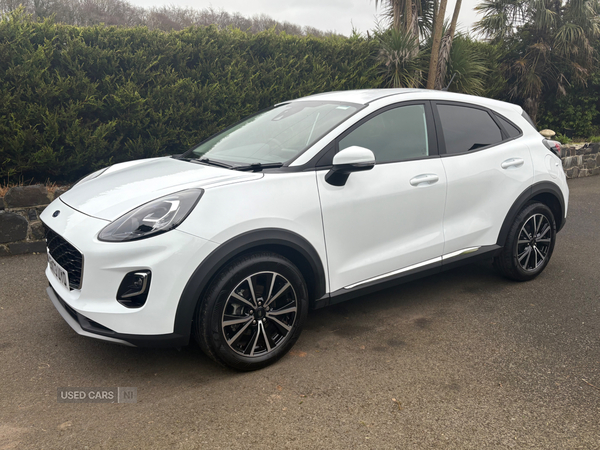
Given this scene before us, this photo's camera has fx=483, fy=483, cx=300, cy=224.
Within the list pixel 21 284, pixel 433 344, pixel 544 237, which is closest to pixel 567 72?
pixel 544 237

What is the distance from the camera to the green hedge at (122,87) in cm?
611

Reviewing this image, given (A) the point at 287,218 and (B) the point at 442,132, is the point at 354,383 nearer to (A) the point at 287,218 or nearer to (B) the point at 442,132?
(A) the point at 287,218

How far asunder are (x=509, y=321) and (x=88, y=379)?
3.03 metres

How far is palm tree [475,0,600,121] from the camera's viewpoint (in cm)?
1270

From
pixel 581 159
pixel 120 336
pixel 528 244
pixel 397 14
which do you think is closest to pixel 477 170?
pixel 528 244

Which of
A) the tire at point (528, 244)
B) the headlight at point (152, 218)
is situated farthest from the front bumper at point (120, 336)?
the tire at point (528, 244)

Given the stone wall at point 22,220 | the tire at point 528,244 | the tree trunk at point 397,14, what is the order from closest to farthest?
the tire at point 528,244
the stone wall at point 22,220
the tree trunk at point 397,14

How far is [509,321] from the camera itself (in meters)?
3.75

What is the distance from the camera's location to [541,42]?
1287cm

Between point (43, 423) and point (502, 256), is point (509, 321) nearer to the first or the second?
point (502, 256)

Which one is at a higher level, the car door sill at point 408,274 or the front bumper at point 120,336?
the front bumper at point 120,336

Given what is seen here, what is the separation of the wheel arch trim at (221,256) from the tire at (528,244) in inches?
86.8

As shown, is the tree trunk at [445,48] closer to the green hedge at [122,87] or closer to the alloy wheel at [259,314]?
the green hedge at [122,87]

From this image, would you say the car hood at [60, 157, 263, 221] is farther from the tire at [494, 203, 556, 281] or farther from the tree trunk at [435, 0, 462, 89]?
the tree trunk at [435, 0, 462, 89]
